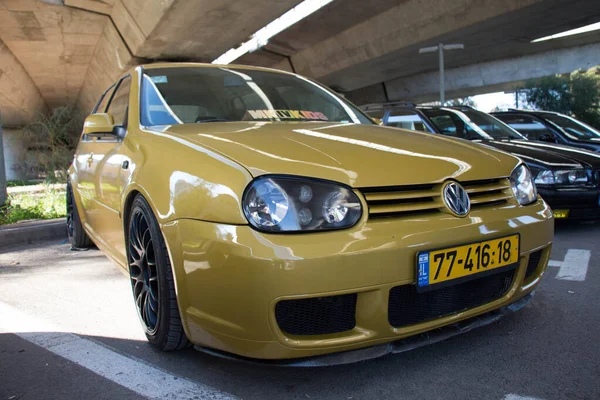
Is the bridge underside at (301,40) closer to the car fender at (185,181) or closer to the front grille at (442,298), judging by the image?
the car fender at (185,181)

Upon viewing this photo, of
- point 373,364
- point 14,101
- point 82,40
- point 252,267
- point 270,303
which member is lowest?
point 373,364

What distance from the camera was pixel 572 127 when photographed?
8148mm

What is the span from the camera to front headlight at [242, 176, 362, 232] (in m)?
1.87

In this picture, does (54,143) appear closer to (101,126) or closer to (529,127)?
(529,127)

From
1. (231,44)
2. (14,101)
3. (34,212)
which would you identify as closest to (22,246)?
(34,212)

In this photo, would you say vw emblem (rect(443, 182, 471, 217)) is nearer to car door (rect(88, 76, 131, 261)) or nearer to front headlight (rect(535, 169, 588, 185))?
car door (rect(88, 76, 131, 261))

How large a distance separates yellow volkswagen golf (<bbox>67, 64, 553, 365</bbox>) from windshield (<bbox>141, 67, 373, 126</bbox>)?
31 centimetres

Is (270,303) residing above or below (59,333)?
above

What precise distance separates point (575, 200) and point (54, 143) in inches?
582

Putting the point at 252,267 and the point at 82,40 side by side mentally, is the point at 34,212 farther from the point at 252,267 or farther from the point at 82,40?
the point at 82,40

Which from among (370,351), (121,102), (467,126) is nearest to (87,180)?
(121,102)

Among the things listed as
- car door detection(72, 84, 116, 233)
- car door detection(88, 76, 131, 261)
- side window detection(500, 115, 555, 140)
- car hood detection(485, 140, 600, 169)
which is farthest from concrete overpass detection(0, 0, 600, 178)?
car door detection(88, 76, 131, 261)

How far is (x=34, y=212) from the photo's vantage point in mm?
7387

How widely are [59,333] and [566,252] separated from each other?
387cm
